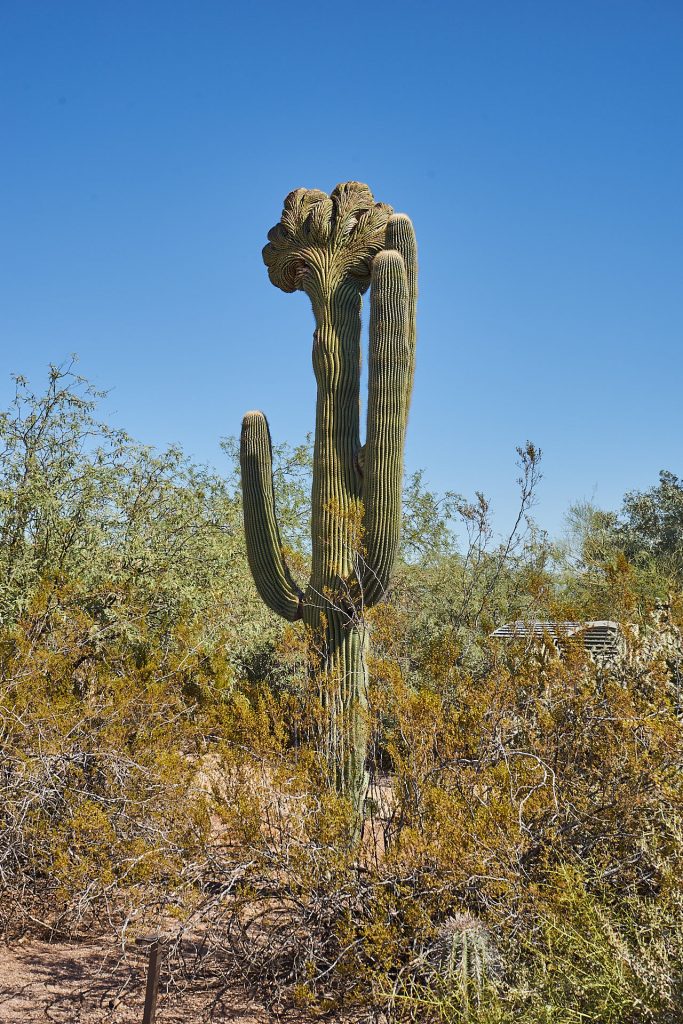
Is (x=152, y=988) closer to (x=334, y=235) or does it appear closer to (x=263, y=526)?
(x=263, y=526)

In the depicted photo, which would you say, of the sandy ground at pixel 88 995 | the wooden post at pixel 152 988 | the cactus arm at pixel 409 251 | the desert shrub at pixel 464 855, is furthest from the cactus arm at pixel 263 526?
the wooden post at pixel 152 988

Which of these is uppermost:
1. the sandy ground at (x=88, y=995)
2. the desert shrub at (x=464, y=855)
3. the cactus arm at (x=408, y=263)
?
the cactus arm at (x=408, y=263)

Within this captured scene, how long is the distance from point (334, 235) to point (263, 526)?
97.2 inches

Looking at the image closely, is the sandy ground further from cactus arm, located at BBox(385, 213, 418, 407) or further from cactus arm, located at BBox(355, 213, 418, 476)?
cactus arm, located at BBox(385, 213, 418, 407)

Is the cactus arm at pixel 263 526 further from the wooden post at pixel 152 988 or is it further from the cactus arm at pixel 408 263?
the wooden post at pixel 152 988

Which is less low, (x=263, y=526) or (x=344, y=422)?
(x=344, y=422)

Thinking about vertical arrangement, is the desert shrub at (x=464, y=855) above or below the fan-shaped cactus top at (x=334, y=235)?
below

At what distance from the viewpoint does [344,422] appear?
6680 millimetres

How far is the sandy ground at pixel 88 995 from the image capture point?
3820mm

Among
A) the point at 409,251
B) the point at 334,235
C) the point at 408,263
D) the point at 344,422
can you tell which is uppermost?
the point at 334,235

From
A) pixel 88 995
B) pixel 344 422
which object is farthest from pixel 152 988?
pixel 344 422

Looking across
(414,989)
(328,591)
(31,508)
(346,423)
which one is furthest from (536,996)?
(31,508)

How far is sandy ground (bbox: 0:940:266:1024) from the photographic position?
3.82 metres

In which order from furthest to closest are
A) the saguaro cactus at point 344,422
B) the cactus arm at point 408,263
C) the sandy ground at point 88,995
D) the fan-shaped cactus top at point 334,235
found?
the fan-shaped cactus top at point 334,235 < the cactus arm at point 408,263 < the saguaro cactus at point 344,422 < the sandy ground at point 88,995
